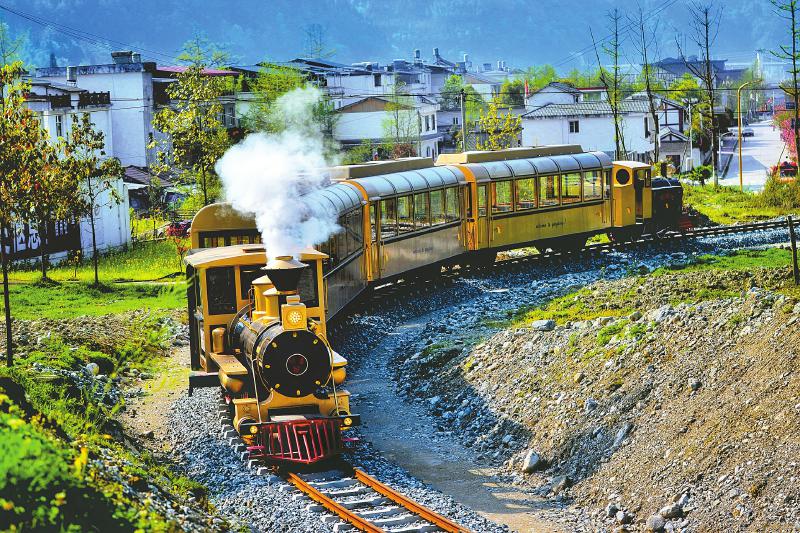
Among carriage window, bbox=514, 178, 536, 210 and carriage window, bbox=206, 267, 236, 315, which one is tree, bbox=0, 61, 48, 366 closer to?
carriage window, bbox=206, 267, 236, 315

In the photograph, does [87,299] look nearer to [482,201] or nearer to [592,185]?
[482,201]

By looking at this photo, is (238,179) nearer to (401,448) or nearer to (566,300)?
(401,448)

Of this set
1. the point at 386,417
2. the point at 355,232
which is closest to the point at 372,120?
the point at 355,232

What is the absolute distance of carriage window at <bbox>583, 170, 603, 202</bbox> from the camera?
33625 millimetres

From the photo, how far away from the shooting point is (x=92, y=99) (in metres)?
50.4

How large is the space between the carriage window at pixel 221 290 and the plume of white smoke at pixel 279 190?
0.74 meters

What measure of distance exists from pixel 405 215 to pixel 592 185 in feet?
28.2

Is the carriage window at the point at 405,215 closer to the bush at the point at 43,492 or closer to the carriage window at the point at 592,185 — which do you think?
the carriage window at the point at 592,185

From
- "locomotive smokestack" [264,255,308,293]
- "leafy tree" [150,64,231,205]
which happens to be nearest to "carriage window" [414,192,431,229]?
"leafy tree" [150,64,231,205]

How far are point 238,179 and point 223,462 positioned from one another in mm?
5139

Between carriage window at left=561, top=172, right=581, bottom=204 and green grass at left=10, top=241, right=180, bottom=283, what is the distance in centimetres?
1181

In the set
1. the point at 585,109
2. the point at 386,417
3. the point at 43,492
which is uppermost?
the point at 585,109

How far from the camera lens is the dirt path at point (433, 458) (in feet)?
44.4

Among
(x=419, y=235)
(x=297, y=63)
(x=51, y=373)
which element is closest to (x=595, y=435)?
(x=51, y=373)
